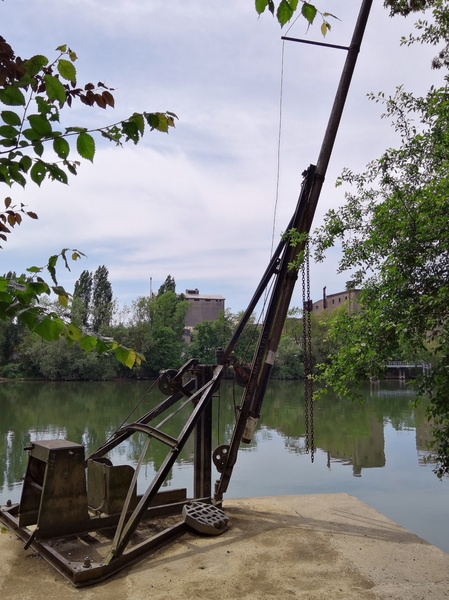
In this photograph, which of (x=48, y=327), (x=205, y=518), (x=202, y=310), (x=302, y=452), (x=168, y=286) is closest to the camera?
(x=48, y=327)

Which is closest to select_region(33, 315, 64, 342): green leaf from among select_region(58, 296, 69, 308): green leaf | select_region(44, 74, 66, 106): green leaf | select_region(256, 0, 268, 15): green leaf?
select_region(58, 296, 69, 308): green leaf

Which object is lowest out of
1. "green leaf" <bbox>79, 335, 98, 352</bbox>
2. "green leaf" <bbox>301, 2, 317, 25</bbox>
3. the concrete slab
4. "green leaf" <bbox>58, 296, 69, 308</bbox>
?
the concrete slab

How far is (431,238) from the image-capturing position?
4387 millimetres

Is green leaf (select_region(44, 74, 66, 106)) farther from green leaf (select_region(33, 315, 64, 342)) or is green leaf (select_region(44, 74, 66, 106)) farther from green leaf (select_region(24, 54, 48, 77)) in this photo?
green leaf (select_region(33, 315, 64, 342))

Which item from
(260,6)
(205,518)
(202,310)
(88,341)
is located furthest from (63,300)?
(202,310)

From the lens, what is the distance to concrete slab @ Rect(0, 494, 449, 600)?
3.94 meters

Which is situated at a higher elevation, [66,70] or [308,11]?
[308,11]

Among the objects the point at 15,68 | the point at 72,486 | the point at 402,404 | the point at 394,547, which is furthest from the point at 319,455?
the point at 402,404

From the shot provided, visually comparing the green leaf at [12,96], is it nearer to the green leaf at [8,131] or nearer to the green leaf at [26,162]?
the green leaf at [8,131]

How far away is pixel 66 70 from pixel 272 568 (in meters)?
4.16

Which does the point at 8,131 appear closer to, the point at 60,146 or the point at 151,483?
the point at 60,146

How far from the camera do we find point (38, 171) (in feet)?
5.49

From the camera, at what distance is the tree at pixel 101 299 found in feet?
165

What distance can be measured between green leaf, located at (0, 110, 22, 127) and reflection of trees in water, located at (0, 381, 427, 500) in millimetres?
5751
